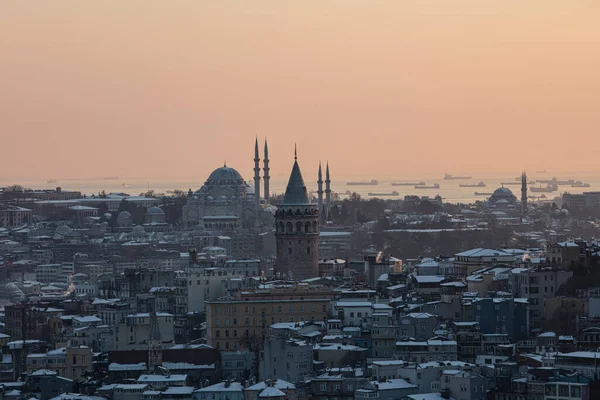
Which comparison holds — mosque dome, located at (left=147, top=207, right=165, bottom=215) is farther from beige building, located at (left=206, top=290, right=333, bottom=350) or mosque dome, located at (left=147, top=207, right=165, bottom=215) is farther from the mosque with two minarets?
beige building, located at (left=206, top=290, right=333, bottom=350)

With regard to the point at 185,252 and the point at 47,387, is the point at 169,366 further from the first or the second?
the point at 185,252

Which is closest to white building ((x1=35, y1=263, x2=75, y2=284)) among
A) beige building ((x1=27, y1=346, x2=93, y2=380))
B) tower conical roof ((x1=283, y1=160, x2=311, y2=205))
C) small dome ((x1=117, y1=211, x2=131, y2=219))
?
tower conical roof ((x1=283, y1=160, x2=311, y2=205))

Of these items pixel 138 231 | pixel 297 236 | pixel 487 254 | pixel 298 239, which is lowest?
pixel 138 231

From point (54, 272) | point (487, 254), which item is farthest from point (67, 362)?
point (54, 272)

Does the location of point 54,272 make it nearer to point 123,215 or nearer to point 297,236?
point 297,236

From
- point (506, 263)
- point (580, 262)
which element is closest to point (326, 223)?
point (506, 263)

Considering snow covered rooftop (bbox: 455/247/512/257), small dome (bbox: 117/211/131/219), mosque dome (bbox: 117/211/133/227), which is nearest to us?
snow covered rooftop (bbox: 455/247/512/257)

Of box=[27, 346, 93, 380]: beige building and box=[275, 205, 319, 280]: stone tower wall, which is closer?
box=[27, 346, 93, 380]: beige building
